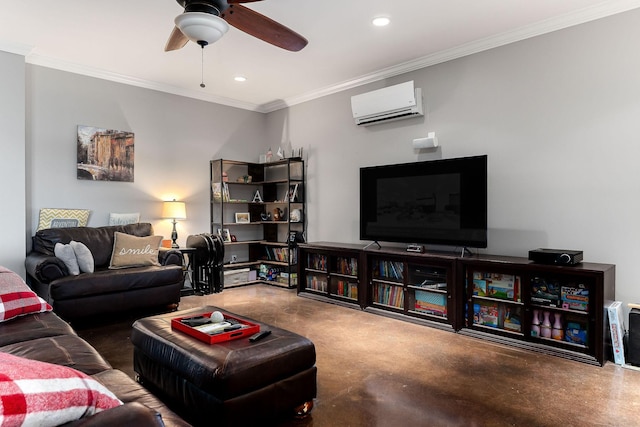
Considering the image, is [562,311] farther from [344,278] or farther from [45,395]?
[45,395]

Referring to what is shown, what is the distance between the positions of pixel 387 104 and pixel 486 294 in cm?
224

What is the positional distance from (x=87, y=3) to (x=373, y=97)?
2819 millimetres

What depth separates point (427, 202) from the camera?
394cm

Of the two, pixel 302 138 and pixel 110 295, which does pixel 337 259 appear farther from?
pixel 110 295

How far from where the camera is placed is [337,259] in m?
4.63

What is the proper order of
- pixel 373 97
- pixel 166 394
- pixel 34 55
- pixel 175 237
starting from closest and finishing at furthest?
pixel 166 394
pixel 34 55
pixel 373 97
pixel 175 237

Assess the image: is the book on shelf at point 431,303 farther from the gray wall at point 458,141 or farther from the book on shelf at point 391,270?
the gray wall at point 458,141

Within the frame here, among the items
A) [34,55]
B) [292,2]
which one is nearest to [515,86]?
[292,2]

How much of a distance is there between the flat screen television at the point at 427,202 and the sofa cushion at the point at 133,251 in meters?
2.33

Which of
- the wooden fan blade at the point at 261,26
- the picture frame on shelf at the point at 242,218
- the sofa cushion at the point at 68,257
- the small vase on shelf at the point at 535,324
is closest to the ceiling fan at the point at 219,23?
the wooden fan blade at the point at 261,26

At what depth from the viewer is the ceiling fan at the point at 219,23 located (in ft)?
6.96

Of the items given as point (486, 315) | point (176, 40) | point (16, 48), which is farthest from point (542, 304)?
point (16, 48)

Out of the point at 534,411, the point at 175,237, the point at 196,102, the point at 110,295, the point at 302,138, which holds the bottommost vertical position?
the point at 534,411

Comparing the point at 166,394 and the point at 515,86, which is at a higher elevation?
the point at 515,86
